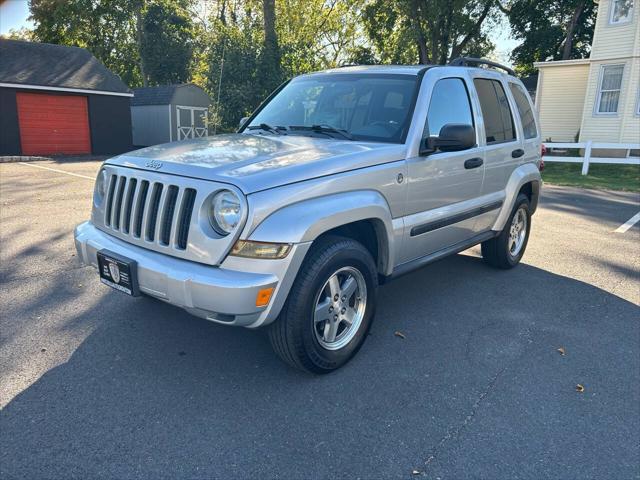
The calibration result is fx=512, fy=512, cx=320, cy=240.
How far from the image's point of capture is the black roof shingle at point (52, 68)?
20391 mm

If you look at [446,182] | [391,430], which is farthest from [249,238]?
[446,182]

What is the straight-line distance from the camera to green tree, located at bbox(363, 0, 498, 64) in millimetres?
23516

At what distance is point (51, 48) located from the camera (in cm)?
2334

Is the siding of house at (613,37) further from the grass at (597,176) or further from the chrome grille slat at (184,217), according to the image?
the chrome grille slat at (184,217)

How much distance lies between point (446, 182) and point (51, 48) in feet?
81.2

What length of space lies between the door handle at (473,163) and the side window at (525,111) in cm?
124

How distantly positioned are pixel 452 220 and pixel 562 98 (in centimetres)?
2138

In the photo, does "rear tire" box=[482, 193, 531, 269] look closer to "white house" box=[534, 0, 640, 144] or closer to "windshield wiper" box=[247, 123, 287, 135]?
"windshield wiper" box=[247, 123, 287, 135]

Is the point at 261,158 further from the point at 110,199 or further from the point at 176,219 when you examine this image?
the point at 110,199

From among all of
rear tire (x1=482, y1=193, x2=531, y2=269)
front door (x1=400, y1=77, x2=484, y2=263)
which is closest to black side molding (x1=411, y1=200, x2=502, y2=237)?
front door (x1=400, y1=77, x2=484, y2=263)

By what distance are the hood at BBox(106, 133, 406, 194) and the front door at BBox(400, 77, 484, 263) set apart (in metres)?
0.38

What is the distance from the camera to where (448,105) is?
429cm

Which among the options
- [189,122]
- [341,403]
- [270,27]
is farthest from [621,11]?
[341,403]

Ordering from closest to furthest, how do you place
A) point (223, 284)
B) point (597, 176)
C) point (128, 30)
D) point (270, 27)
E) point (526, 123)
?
1. point (223, 284)
2. point (526, 123)
3. point (597, 176)
4. point (270, 27)
5. point (128, 30)
